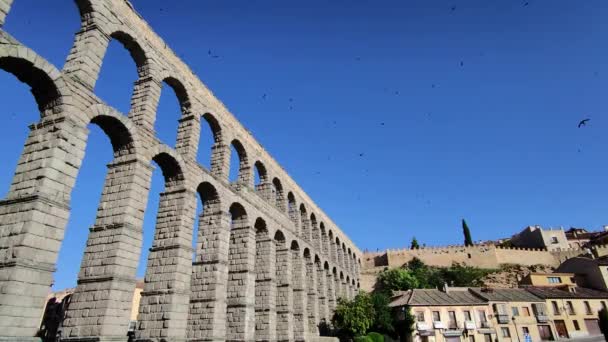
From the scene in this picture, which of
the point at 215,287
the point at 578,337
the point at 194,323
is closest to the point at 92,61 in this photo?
the point at 215,287

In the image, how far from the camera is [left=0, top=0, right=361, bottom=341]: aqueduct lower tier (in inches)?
380

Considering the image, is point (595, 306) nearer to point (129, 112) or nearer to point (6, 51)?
point (129, 112)

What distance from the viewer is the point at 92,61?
1250 centimetres

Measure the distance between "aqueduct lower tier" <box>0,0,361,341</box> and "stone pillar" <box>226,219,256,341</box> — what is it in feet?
0.21

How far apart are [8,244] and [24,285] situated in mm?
1216

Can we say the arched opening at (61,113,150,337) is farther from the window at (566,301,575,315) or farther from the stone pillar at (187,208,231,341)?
the window at (566,301,575,315)

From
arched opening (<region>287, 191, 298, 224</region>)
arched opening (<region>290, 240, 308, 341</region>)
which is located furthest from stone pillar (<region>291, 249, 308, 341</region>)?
arched opening (<region>287, 191, 298, 224</region>)

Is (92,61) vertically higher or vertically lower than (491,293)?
higher

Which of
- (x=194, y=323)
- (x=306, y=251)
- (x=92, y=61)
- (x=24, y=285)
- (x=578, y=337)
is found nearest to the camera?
(x=24, y=285)

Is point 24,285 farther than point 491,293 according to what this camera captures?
No

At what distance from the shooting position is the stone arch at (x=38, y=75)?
10.2 metres

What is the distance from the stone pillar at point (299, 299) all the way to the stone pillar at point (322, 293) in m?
6.59

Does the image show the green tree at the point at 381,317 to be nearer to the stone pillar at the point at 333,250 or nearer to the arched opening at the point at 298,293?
the stone pillar at the point at 333,250

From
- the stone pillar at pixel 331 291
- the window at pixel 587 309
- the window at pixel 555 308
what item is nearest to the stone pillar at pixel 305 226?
the stone pillar at pixel 331 291
